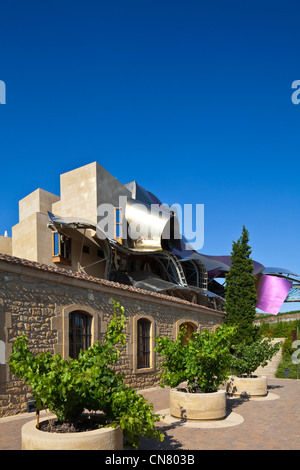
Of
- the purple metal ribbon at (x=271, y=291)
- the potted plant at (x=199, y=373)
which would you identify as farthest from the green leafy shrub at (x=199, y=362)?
the purple metal ribbon at (x=271, y=291)

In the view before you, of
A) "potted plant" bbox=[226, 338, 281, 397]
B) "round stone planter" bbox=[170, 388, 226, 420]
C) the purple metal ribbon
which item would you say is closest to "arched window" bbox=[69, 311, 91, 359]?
"round stone planter" bbox=[170, 388, 226, 420]

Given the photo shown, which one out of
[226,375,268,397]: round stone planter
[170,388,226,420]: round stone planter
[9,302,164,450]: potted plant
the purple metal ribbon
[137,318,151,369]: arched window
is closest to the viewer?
[9,302,164,450]: potted plant

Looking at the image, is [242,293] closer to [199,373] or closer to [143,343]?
[143,343]

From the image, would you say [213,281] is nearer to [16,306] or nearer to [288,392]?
[288,392]

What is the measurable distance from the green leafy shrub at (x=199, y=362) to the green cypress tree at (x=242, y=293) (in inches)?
483

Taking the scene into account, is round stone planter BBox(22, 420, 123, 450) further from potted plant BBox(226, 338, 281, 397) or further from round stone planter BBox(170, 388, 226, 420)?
potted plant BBox(226, 338, 281, 397)

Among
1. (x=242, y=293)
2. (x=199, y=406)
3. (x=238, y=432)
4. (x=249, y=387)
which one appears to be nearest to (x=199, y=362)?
(x=199, y=406)

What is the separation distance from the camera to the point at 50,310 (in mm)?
9414

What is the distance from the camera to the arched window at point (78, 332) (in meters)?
10.2

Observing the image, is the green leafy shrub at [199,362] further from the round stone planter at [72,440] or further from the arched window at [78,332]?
the round stone planter at [72,440]

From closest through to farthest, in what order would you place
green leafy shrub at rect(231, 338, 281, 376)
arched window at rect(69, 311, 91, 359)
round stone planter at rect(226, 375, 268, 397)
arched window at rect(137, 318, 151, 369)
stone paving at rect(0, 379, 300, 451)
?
stone paving at rect(0, 379, 300, 451) < arched window at rect(69, 311, 91, 359) < round stone planter at rect(226, 375, 268, 397) < green leafy shrub at rect(231, 338, 281, 376) < arched window at rect(137, 318, 151, 369)

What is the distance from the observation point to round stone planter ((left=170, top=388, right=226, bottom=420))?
8.11 m

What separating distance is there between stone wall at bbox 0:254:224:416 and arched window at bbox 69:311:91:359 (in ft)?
0.59
